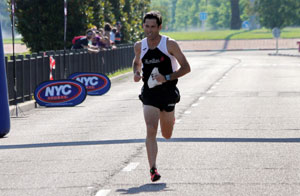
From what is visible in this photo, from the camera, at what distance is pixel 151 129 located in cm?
924

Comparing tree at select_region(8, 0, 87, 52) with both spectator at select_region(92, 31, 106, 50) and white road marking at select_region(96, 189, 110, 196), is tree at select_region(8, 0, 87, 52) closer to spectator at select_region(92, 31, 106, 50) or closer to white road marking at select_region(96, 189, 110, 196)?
spectator at select_region(92, 31, 106, 50)

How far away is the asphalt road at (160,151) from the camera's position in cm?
886

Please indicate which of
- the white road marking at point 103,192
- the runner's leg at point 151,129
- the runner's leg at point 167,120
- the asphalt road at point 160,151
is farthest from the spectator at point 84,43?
the white road marking at point 103,192

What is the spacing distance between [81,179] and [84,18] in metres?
23.4

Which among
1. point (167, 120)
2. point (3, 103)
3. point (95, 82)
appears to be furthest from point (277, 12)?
point (167, 120)

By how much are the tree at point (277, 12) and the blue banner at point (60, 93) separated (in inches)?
2567

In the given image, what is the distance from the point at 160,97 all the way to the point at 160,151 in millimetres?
2395

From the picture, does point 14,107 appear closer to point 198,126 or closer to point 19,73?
point 19,73

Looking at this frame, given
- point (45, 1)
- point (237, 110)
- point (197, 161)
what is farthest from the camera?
point (45, 1)

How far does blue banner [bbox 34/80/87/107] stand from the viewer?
19.9m

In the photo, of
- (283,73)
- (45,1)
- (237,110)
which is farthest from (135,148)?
(283,73)

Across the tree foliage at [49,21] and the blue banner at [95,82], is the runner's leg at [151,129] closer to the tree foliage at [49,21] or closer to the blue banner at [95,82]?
the blue banner at [95,82]

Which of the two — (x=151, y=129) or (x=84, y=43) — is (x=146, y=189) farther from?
(x=84, y=43)

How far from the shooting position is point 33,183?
9.20m
